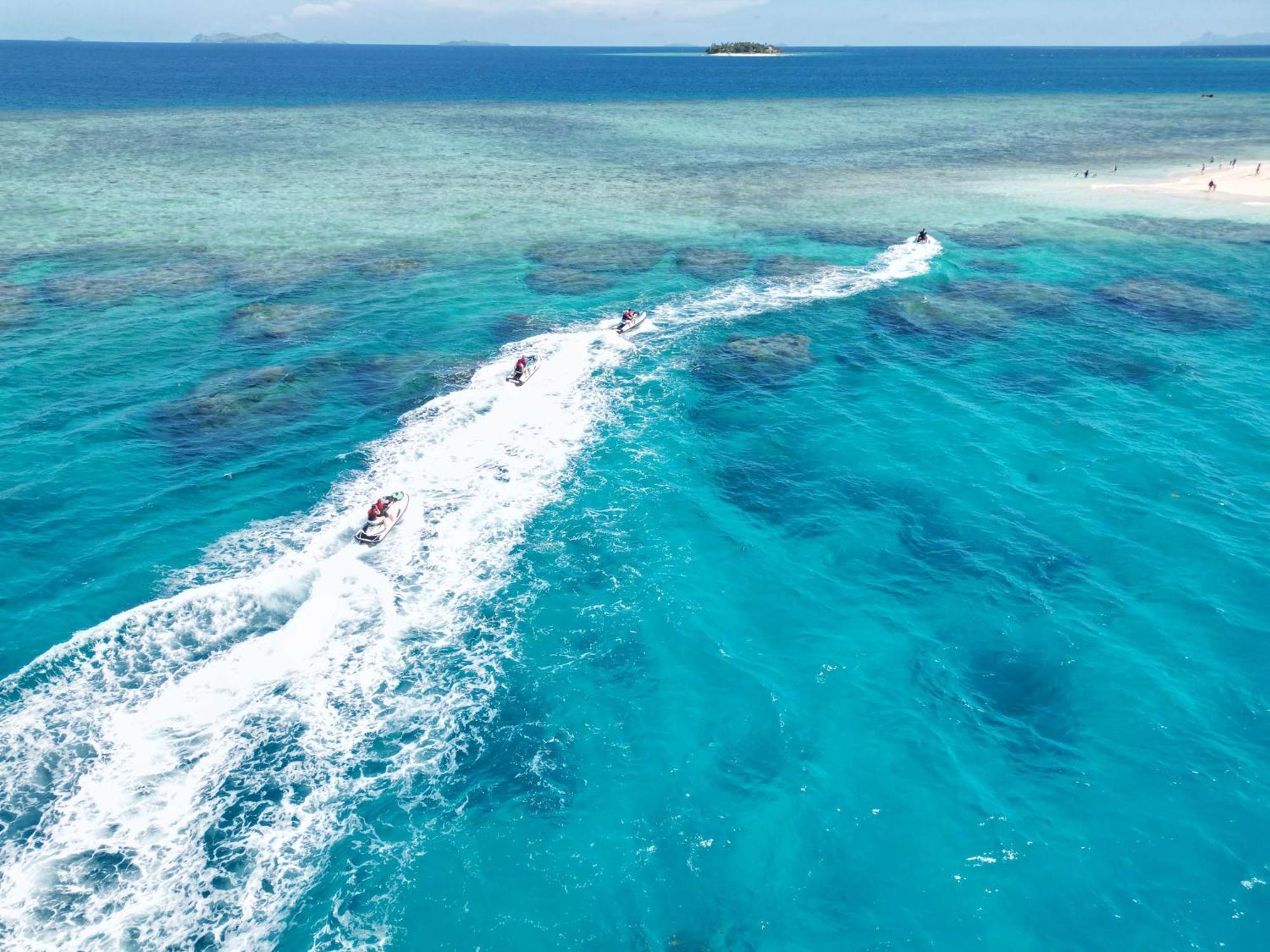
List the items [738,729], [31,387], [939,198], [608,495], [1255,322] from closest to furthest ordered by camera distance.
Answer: [738,729], [608,495], [31,387], [1255,322], [939,198]

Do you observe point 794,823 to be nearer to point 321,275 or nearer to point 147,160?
point 321,275

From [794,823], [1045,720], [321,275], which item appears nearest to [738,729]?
[794,823]

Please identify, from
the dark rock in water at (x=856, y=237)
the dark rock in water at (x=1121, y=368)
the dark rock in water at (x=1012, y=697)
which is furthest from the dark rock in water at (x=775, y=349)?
the dark rock in water at (x=1012, y=697)

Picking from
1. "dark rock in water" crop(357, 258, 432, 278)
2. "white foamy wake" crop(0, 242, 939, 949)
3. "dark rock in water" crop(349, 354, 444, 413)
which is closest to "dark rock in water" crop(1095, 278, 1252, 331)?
"white foamy wake" crop(0, 242, 939, 949)

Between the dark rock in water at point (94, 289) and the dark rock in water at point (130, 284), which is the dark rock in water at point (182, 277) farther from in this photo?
the dark rock in water at point (94, 289)

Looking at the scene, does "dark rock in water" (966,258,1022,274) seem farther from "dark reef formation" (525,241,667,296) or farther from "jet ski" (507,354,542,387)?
"jet ski" (507,354,542,387)

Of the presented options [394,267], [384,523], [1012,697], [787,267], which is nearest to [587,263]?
[394,267]

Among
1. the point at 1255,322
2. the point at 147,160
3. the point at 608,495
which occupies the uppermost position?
the point at 147,160
